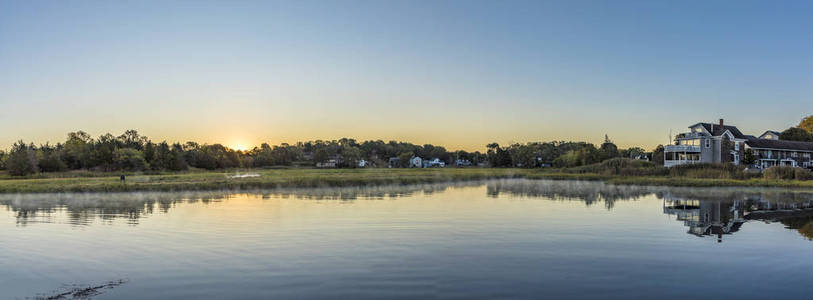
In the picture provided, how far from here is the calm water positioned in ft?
40.7

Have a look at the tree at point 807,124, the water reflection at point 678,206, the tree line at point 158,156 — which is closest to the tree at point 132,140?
the tree line at point 158,156

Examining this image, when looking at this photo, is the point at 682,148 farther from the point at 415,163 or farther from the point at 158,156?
the point at 415,163

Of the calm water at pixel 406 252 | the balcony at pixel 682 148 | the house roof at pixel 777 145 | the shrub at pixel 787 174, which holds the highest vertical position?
the house roof at pixel 777 145

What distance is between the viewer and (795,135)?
10725cm

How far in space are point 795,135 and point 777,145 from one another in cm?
2634

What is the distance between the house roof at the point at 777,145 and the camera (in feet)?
279

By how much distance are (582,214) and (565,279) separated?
16098mm

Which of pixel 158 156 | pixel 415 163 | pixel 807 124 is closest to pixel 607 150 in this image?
pixel 807 124

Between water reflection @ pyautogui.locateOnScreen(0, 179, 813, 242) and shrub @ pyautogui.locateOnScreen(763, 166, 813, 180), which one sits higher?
shrub @ pyautogui.locateOnScreen(763, 166, 813, 180)

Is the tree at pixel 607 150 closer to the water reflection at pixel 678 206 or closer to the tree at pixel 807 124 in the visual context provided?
the tree at pixel 807 124

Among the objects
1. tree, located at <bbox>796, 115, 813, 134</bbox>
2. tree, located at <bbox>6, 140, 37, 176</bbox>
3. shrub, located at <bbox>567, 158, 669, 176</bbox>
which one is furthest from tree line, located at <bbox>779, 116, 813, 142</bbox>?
tree, located at <bbox>6, 140, 37, 176</bbox>

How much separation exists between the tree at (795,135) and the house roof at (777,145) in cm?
1460

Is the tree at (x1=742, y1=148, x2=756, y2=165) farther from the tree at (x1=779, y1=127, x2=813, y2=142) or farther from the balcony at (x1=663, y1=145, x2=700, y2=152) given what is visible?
the tree at (x1=779, y1=127, x2=813, y2=142)

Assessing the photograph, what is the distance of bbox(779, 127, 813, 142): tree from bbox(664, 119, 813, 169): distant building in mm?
21954
